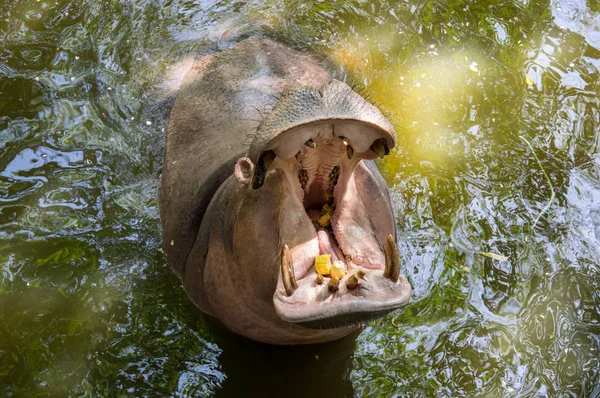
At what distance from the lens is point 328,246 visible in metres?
3.98

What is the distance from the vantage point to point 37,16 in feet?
24.3

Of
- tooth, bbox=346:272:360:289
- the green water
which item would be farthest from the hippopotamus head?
the green water

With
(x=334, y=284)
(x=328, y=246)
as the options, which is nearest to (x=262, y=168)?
(x=328, y=246)

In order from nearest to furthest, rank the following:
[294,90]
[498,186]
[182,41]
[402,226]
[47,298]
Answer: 1. [294,90]
2. [47,298]
3. [402,226]
4. [498,186]
5. [182,41]

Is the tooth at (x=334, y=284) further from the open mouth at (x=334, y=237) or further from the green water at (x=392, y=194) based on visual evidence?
the green water at (x=392, y=194)

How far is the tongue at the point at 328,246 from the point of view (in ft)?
13.0

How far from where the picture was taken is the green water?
4.79 m

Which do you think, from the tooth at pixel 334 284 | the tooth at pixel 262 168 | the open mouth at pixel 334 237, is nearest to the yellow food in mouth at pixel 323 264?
the open mouth at pixel 334 237

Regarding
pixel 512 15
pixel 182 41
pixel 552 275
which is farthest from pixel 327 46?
pixel 552 275

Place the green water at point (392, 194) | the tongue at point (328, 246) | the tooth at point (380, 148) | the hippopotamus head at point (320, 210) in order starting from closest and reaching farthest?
1. the hippopotamus head at point (320, 210)
2. the tooth at point (380, 148)
3. the tongue at point (328, 246)
4. the green water at point (392, 194)

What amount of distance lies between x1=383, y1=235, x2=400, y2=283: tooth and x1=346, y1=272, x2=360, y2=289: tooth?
0.15 m

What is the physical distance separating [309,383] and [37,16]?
15.4 ft

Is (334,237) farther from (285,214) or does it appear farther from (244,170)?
(244,170)

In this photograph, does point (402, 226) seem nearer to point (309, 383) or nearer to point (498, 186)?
point (498, 186)
